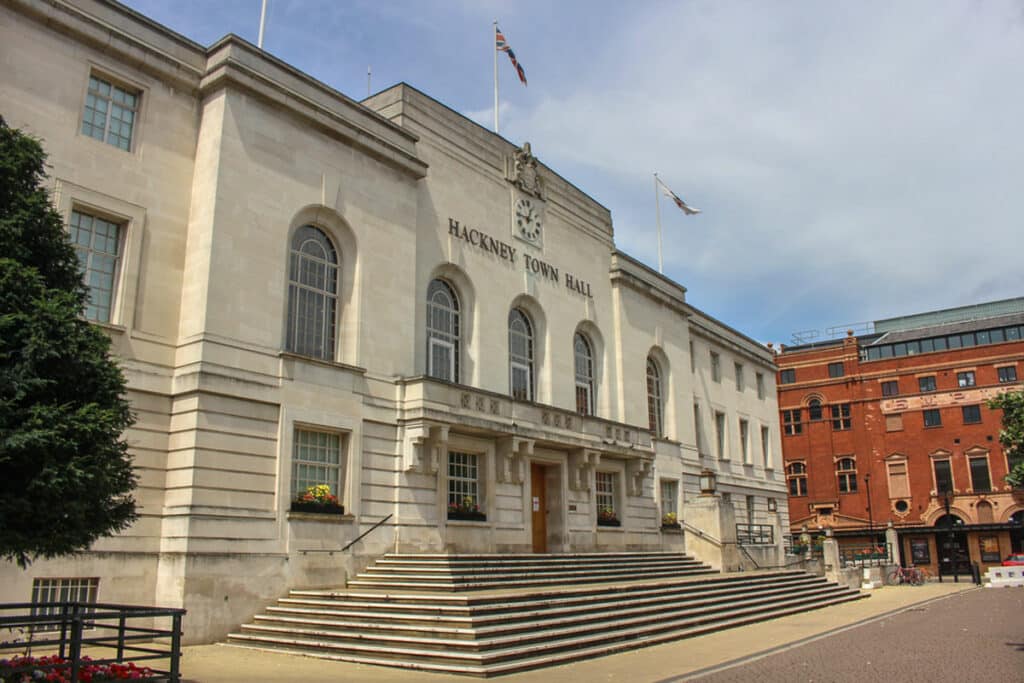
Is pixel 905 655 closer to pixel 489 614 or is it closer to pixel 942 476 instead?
pixel 489 614

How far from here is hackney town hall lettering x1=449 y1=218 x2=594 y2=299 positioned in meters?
26.8

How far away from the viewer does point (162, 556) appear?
685 inches

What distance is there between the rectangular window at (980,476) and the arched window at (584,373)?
44959 millimetres

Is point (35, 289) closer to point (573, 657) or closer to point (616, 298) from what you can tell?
point (573, 657)

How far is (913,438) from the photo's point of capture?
2657 inches

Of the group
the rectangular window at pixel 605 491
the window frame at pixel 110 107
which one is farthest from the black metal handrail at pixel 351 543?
the rectangular window at pixel 605 491

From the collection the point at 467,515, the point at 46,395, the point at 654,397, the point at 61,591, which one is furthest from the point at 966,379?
the point at 46,395

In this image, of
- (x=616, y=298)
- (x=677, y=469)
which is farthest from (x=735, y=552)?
(x=616, y=298)

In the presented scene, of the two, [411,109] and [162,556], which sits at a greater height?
[411,109]

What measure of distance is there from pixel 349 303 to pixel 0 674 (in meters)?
13.7

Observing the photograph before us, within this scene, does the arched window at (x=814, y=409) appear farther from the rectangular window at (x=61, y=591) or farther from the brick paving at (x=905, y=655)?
the rectangular window at (x=61, y=591)

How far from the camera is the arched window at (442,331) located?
2541 centimetres

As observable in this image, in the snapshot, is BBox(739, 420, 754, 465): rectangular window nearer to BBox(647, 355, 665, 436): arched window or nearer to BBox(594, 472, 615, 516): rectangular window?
BBox(647, 355, 665, 436): arched window

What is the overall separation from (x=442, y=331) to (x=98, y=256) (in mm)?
10359
